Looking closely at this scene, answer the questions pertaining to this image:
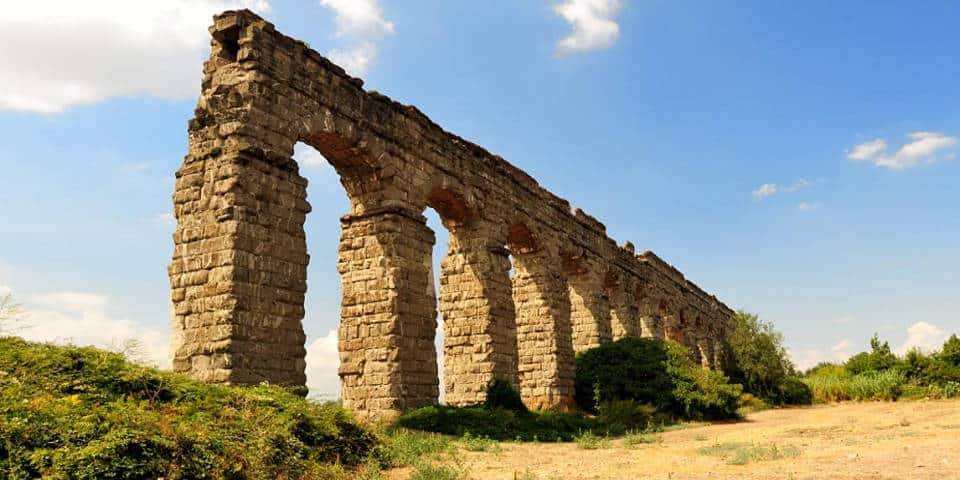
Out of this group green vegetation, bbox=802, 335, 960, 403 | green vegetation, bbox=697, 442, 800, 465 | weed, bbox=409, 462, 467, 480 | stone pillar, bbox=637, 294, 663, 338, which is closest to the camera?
weed, bbox=409, 462, 467, 480

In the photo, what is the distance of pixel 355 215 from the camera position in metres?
12.9

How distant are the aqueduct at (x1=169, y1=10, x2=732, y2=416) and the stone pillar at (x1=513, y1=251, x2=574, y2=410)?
1.6 inches

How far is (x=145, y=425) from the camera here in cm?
557

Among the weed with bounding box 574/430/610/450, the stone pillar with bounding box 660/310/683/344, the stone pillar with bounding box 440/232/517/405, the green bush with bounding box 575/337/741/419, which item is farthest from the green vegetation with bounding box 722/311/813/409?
the weed with bounding box 574/430/610/450

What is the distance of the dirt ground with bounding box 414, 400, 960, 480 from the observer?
6250mm

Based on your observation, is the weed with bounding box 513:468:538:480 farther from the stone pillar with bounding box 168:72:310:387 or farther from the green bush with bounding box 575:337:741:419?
the green bush with bounding box 575:337:741:419

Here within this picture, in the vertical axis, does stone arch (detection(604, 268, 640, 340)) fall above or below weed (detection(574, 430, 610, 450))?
above

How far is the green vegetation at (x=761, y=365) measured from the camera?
22.9m

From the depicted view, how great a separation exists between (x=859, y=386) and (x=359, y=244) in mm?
16489

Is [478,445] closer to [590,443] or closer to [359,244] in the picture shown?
[590,443]

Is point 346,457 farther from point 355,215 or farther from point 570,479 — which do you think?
point 355,215

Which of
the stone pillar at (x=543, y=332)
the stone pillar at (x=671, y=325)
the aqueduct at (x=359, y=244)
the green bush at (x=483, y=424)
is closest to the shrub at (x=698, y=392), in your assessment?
the stone pillar at (x=543, y=332)

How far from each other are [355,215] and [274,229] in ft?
9.26

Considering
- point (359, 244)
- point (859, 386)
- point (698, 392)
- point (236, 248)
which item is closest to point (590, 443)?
point (359, 244)
